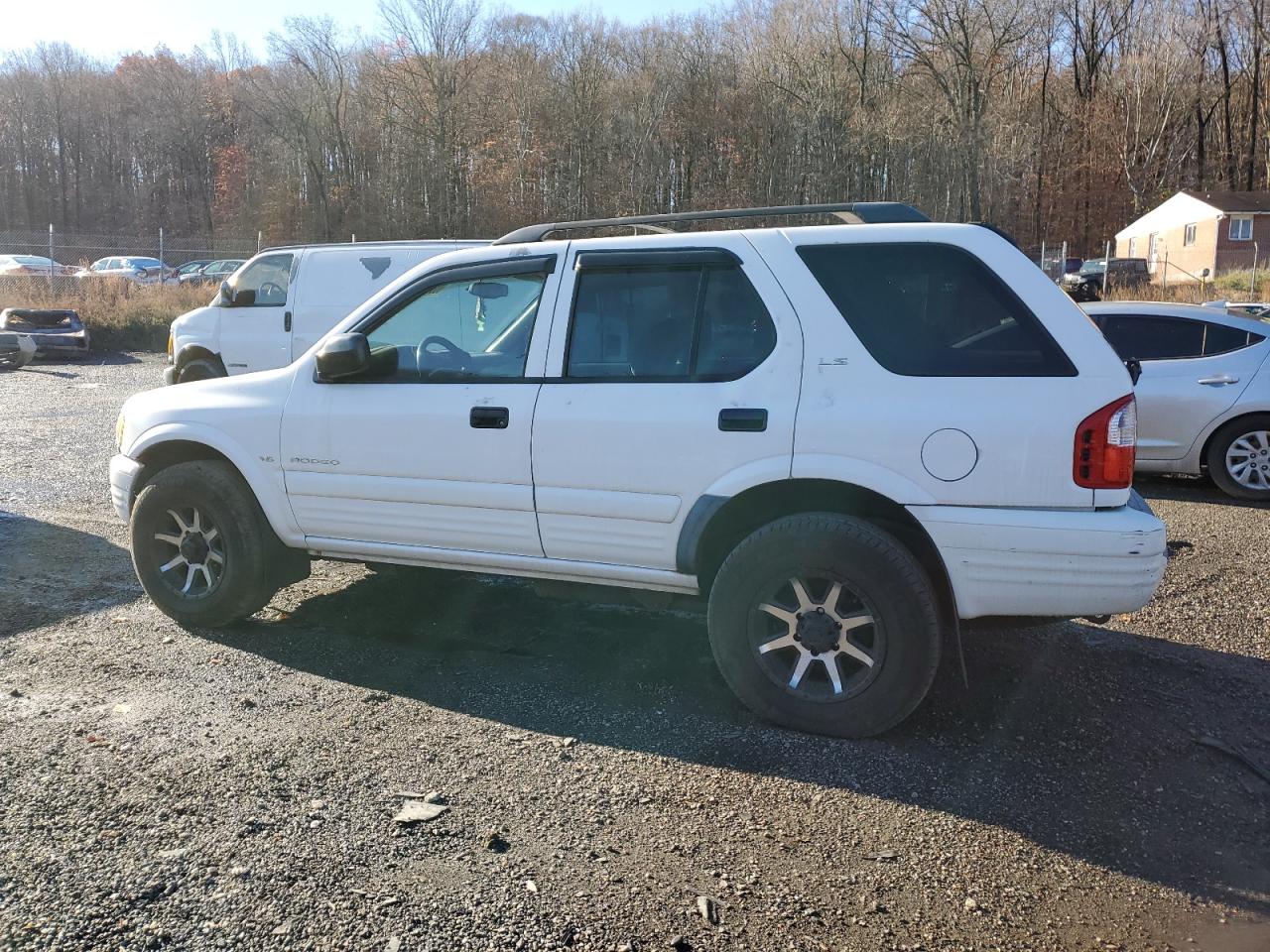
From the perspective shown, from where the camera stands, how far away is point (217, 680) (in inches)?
173

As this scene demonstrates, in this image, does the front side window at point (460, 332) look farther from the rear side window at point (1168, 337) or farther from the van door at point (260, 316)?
the van door at point (260, 316)

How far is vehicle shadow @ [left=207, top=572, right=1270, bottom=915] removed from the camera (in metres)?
3.25

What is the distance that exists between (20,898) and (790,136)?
51.5 meters

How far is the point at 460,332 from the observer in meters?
4.60

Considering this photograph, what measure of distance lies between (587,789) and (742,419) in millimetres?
1470

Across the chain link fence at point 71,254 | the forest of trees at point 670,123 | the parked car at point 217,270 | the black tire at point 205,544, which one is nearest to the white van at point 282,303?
the black tire at point 205,544

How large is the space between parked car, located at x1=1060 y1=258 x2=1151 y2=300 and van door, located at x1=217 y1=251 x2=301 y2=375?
28.3 m

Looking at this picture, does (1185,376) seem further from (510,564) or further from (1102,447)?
(510,564)

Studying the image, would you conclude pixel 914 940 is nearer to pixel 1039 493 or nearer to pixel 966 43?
pixel 1039 493

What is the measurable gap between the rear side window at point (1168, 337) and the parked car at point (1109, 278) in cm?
2677

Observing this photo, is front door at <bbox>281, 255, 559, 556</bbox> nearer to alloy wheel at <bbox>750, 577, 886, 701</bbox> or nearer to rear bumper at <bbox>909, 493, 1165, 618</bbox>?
alloy wheel at <bbox>750, 577, 886, 701</bbox>

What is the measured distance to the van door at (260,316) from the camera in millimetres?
11992

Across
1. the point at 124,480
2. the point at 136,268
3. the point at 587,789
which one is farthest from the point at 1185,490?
the point at 136,268

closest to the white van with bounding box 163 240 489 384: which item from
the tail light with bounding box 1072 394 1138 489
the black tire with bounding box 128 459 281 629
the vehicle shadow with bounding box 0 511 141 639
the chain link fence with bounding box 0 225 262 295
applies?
the vehicle shadow with bounding box 0 511 141 639
